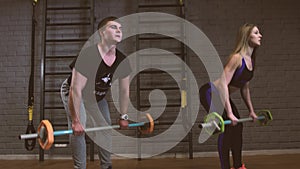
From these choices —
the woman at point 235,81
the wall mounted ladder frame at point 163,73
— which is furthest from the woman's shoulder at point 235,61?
the wall mounted ladder frame at point 163,73

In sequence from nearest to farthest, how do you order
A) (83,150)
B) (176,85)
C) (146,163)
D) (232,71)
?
(83,150), (232,71), (146,163), (176,85)

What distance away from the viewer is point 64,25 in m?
4.38

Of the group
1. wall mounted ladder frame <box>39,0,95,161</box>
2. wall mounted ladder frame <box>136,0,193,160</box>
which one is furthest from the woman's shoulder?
wall mounted ladder frame <box>39,0,95,161</box>

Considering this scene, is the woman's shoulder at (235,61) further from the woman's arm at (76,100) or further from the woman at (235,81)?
the woman's arm at (76,100)

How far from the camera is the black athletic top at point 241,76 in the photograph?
2.41 metres

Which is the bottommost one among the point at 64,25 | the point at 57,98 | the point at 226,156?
the point at 226,156

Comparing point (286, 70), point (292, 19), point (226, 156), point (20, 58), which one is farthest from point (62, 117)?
point (292, 19)

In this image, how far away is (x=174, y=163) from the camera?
3.66 m

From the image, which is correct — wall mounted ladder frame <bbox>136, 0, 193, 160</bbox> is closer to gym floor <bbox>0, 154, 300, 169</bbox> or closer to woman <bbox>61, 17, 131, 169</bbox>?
gym floor <bbox>0, 154, 300, 169</bbox>

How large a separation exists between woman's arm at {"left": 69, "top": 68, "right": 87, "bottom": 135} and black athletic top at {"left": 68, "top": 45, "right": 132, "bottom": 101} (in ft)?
0.15

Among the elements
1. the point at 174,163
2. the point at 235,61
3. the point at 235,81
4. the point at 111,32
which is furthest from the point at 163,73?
the point at 111,32

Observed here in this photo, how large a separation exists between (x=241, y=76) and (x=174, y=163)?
1.63 m

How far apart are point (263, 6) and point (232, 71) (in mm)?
2447

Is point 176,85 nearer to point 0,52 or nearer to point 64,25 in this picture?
point 64,25
